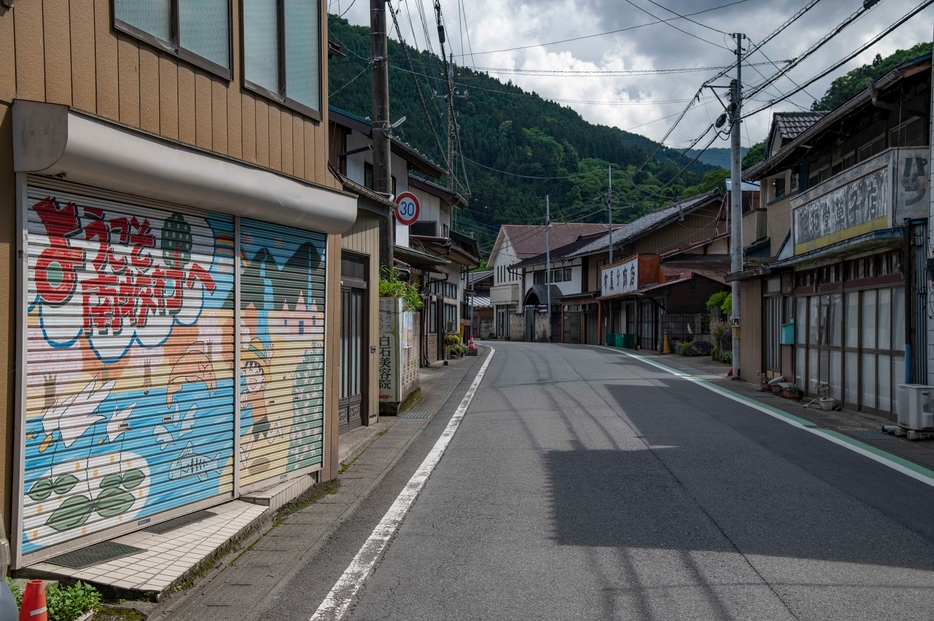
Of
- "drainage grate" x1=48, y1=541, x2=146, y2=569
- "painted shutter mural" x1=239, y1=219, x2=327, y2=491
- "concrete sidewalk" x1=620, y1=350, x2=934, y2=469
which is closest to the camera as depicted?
"drainage grate" x1=48, y1=541, x2=146, y2=569

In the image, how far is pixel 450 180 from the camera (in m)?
30.7

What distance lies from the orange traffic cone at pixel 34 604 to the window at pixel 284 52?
496cm

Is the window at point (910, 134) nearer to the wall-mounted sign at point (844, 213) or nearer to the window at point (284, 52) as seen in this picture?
the wall-mounted sign at point (844, 213)

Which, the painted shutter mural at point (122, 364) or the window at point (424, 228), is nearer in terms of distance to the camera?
the painted shutter mural at point (122, 364)

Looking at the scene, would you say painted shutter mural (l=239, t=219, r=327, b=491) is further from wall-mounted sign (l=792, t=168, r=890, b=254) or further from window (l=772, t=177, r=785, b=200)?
window (l=772, t=177, r=785, b=200)

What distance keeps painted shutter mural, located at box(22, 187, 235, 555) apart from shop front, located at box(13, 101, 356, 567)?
0.5 inches

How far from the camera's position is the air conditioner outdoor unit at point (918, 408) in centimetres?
1128

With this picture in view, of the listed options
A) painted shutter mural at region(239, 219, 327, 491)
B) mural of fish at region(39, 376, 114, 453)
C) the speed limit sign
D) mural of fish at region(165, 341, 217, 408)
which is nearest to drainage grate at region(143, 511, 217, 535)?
painted shutter mural at region(239, 219, 327, 491)

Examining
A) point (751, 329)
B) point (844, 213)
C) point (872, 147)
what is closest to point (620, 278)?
point (751, 329)

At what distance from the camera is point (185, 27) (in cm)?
638

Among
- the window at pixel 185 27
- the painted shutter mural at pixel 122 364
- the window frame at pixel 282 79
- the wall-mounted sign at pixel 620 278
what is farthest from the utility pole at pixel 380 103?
the wall-mounted sign at pixel 620 278

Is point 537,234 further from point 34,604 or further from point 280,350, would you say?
point 34,604

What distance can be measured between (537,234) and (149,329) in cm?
6496

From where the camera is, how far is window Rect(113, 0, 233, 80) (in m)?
5.79
